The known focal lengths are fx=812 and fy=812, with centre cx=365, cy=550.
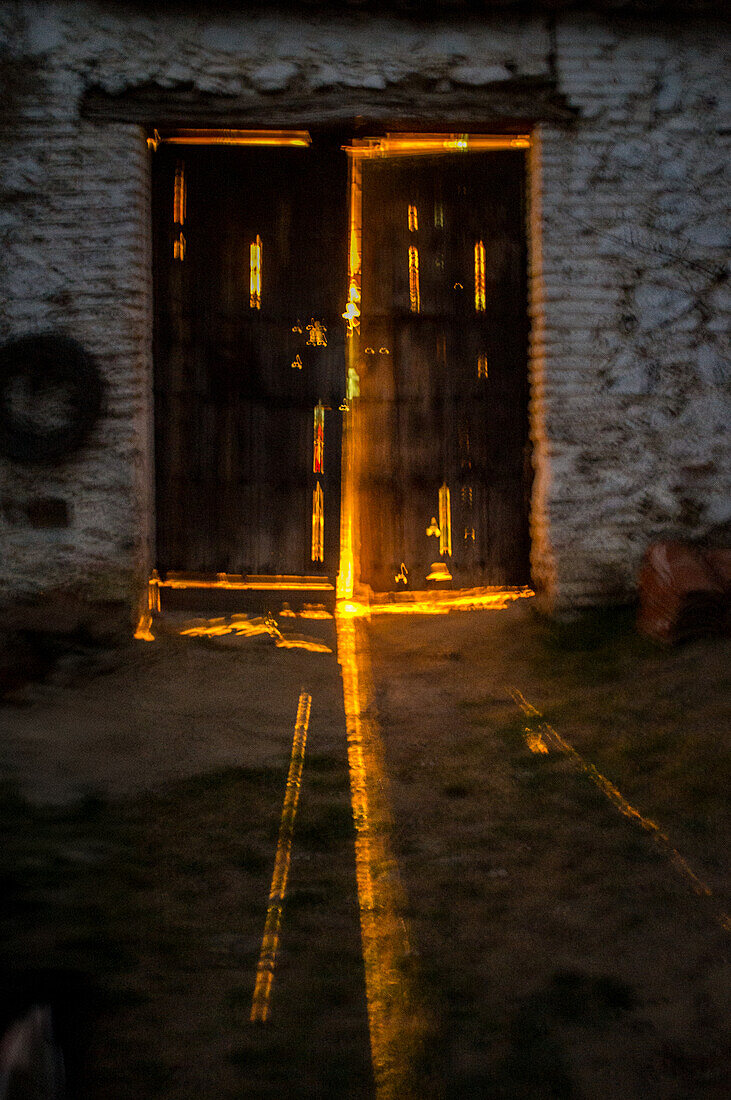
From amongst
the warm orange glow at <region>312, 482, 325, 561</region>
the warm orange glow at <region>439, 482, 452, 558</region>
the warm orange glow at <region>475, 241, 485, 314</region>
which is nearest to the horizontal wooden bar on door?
the warm orange glow at <region>475, 241, 485, 314</region>

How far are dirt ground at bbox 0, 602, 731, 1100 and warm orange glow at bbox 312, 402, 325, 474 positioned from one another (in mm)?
1427

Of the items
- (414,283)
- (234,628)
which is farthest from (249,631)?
(414,283)

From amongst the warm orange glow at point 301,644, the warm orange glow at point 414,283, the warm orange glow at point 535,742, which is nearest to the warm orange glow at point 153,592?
the warm orange glow at point 301,644

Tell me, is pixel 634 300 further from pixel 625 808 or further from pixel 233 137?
pixel 625 808

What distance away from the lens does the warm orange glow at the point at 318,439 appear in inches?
193

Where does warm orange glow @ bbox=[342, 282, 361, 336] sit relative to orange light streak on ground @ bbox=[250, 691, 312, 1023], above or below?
above

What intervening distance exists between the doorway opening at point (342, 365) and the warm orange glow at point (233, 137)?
0.04 m

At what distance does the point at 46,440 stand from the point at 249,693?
1.77m

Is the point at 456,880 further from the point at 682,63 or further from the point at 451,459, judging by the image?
the point at 682,63

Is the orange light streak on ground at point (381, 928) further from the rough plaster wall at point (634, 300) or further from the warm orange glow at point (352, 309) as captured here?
the warm orange glow at point (352, 309)

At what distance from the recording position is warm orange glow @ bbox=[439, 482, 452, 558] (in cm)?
494

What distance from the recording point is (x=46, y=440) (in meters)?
Answer: 4.31

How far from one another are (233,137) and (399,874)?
412cm

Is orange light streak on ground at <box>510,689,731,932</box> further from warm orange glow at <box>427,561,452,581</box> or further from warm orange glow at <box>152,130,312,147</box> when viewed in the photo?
warm orange glow at <box>152,130,312,147</box>
